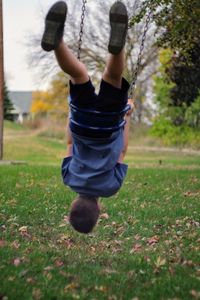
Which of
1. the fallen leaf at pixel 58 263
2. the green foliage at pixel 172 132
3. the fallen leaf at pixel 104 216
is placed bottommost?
the green foliage at pixel 172 132

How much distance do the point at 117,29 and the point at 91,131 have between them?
37.5 inches

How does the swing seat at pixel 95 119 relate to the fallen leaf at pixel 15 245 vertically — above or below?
above

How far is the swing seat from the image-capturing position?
5.09 meters

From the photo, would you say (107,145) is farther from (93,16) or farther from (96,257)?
(93,16)

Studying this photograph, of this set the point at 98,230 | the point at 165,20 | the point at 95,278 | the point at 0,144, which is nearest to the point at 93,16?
the point at 0,144

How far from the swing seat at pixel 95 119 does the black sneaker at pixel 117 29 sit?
603mm

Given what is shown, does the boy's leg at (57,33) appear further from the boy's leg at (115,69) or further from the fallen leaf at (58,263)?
the fallen leaf at (58,263)

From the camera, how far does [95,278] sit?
513cm

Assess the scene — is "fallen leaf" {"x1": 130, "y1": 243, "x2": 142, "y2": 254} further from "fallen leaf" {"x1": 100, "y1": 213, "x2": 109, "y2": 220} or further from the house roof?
the house roof

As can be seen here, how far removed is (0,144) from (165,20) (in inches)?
437

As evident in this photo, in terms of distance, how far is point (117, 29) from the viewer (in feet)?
15.8

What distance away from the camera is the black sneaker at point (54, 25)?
15.5 ft

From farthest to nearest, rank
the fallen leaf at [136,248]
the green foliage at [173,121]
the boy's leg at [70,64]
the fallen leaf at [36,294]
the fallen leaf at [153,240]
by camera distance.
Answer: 1. the green foliage at [173,121]
2. the fallen leaf at [153,240]
3. the fallen leaf at [136,248]
4. the boy's leg at [70,64]
5. the fallen leaf at [36,294]

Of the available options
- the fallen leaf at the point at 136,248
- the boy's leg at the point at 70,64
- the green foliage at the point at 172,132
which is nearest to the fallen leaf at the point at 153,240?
the fallen leaf at the point at 136,248
